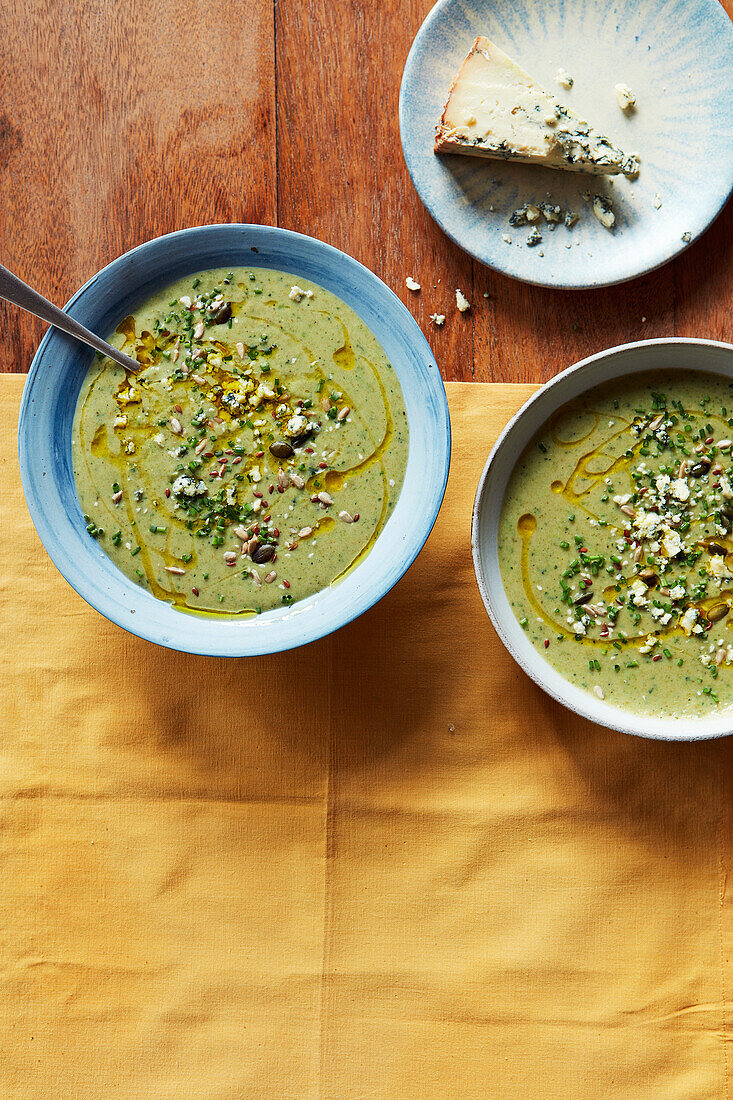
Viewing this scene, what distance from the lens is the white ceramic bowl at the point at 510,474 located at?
1866 millimetres

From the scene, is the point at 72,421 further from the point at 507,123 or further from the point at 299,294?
the point at 507,123

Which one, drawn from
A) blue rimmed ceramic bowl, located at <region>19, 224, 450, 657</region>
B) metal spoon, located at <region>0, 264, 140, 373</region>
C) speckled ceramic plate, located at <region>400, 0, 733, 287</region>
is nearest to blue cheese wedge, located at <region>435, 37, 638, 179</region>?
speckled ceramic plate, located at <region>400, 0, 733, 287</region>

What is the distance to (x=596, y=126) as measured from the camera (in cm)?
214

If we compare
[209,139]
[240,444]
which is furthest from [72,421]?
[209,139]

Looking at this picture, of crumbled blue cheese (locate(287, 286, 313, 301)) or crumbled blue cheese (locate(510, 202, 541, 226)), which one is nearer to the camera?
crumbled blue cheese (locate(287, 286, 313, 301))

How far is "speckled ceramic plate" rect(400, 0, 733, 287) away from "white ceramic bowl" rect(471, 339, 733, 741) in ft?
0.95

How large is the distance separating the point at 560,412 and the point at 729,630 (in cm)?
68

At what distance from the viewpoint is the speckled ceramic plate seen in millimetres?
2074

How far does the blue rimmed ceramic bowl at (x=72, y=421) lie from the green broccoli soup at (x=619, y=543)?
27 cm

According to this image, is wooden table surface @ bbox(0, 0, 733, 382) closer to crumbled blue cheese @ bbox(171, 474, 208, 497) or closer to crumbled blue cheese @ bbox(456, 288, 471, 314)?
crumbled blue cheese @ bbox(456, 288, 471, 314)

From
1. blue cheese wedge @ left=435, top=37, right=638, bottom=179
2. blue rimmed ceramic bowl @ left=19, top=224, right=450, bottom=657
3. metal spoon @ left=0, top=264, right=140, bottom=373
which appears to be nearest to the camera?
metal spoon @ left=0, top=264, right=140, bottom=373

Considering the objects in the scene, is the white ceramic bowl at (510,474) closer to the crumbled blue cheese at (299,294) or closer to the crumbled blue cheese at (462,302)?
the crumbled blue cheese at (462,302)

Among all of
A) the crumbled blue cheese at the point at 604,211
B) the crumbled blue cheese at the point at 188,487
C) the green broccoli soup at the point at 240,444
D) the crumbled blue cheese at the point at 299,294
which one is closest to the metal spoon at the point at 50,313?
the green broccoli soup at the point at 240,444

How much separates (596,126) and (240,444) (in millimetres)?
1290
